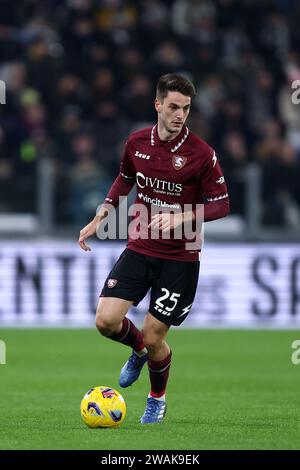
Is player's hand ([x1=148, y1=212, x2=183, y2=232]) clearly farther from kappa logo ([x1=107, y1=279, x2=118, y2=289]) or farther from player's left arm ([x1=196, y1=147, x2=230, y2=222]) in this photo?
kappa logo ([x1=107, y1=279, x2=118, y2=289])

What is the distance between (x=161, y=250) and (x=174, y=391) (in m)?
2.45

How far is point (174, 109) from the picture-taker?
8219 millimetres

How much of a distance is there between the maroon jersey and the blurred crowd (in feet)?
24.2

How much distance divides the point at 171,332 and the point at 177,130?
8235 mm

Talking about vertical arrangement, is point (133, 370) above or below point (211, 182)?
below

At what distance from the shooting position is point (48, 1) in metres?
18.8

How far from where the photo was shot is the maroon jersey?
8359mm

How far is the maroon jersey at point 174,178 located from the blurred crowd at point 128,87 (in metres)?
7.36

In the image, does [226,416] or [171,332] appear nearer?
[226,416]

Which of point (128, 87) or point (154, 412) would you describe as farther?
point (128, 87)

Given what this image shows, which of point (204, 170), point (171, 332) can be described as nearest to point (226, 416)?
point (204, 170)

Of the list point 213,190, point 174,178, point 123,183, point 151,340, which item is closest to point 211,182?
point 213,190

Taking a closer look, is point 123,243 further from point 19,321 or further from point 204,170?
point 204,170

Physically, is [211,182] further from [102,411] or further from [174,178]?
[102,411]
